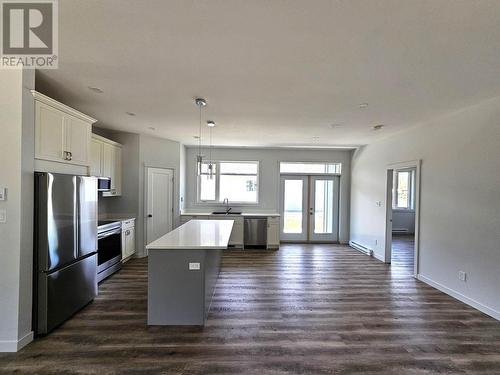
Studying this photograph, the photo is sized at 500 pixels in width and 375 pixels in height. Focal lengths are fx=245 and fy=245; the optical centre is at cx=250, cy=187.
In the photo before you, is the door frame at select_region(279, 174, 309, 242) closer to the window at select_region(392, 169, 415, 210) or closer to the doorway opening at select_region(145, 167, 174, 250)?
the doorway opening at select_region(145, 167, 174, 250)

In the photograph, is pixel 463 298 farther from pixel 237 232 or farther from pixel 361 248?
pixel 237 232

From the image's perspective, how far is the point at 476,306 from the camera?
320 cm

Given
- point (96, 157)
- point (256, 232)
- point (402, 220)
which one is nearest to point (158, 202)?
point (96, 157)

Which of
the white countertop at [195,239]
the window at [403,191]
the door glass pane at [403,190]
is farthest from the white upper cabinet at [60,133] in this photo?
the door glass pane at [403,190]

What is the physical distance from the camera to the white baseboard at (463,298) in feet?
9.82

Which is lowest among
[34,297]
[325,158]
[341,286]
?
[341,286]

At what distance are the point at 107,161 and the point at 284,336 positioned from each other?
428 cm

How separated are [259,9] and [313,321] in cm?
304

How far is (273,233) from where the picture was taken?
6.33 metres

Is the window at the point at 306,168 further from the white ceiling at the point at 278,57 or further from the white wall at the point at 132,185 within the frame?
the white wall at the point at 132,185

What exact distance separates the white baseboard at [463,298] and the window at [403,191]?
5045mm

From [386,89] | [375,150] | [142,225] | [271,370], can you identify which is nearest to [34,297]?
[271,370]

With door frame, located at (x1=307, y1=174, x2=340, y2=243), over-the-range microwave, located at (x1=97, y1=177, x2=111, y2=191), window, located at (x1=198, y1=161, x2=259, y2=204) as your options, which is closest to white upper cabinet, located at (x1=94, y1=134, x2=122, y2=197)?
over-the-range microwave, located at (x1=97, y1=177, x2=111, y2=191)

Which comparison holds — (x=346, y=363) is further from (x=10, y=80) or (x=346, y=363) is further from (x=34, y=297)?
(x=10, y=80)
